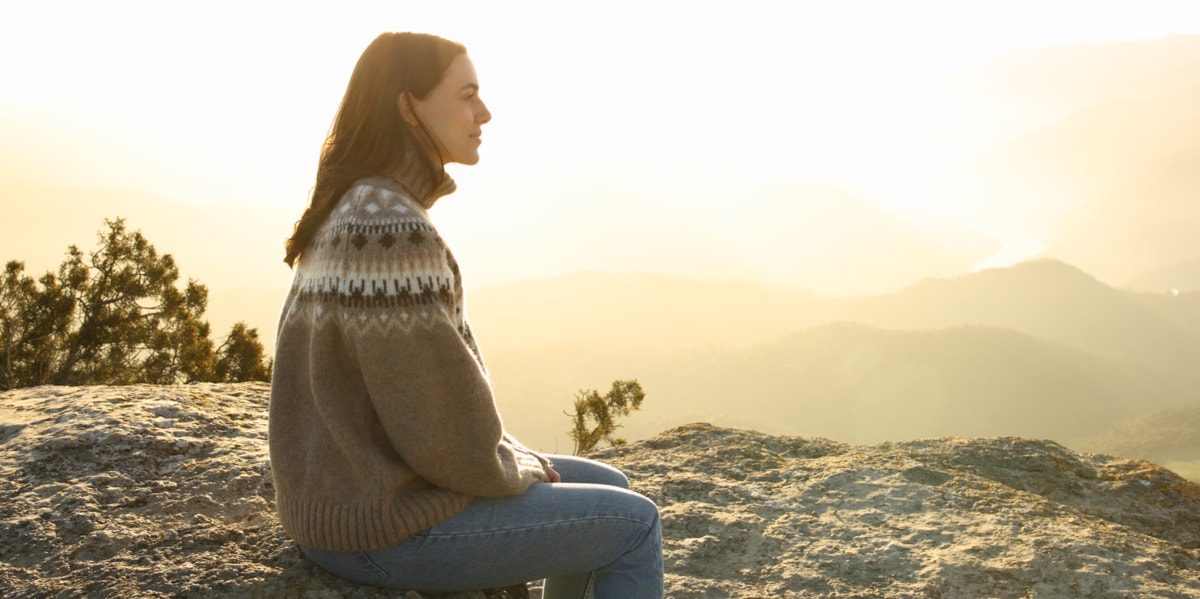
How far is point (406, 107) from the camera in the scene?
2508 mm

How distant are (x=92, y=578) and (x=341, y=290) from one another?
4.75ft

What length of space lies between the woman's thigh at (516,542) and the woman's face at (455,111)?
1148mm

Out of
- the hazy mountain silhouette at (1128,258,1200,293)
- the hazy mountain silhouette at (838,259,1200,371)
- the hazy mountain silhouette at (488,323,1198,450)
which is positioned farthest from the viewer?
the hazy mountain silhouette at (1128,258,1200,293)

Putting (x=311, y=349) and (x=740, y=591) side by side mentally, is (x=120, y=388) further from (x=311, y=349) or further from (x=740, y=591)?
(x=740, y=591)

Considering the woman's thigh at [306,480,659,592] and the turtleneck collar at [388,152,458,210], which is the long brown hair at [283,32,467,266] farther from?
the woman's thigh at [306,480,659,592]

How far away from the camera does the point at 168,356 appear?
32.7 ft

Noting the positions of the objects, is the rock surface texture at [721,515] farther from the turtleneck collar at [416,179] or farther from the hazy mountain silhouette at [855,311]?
the hazy mountain silhouette at [855,311]

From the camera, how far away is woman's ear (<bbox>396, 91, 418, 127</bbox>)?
2.48 m

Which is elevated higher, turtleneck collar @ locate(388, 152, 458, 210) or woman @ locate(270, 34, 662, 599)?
turtleneck collar @ locate(388, 152, 458, 210)

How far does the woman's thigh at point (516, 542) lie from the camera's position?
2426mm

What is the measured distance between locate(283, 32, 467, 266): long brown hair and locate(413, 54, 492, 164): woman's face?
0.08 feet

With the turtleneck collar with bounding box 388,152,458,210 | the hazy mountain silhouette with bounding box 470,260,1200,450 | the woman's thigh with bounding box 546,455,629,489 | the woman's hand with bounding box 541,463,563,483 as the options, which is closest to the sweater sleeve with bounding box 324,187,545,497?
the turtleneck collar with bounding box 388,152,458,210

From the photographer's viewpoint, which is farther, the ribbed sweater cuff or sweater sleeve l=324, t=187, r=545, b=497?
the ribbed sweater cuff

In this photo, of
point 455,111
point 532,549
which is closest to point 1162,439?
point 532,549
